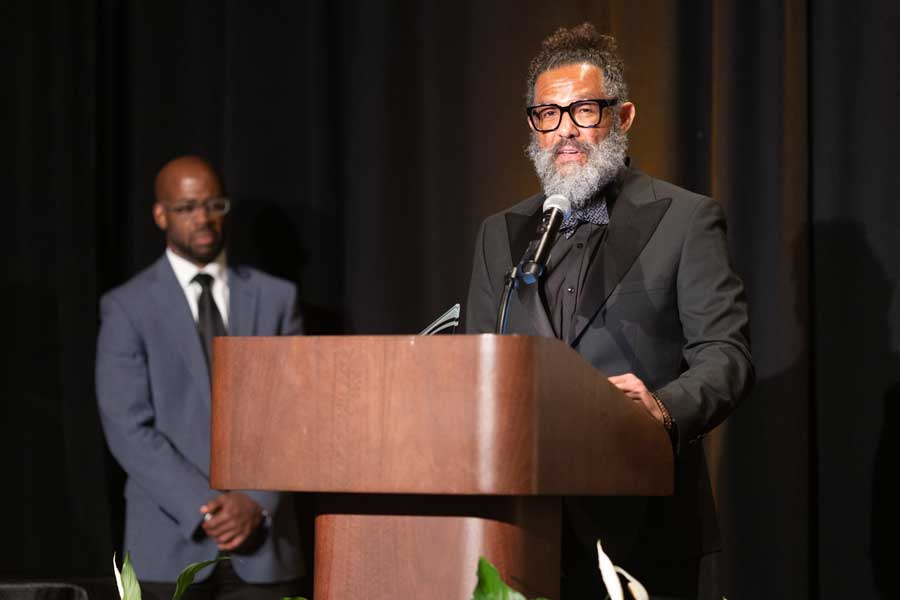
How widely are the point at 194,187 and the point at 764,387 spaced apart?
188cm

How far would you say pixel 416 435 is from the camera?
139 centimetres

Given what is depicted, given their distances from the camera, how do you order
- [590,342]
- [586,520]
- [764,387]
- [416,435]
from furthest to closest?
[764,387]
[590,342]
[586,520]
[416,435]

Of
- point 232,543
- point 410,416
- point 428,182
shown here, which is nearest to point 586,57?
point 410,416

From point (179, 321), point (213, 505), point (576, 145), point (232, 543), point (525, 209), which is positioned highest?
point (576, 145)

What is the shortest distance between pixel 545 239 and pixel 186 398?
82.4 inches

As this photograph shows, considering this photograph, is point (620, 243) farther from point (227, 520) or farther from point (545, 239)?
point (227, 520)

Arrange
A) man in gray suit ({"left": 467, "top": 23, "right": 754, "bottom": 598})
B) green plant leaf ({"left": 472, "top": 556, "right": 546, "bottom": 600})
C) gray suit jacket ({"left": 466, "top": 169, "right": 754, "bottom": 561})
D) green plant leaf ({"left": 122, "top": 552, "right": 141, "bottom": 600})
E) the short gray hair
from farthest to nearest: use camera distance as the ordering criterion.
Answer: the short gray hair, gray suit jacket ({"left": 466, "top": 169, "right": 754, "bottom": 561}), man in gray suit ({"left": 467, "top": 23, "right": 754, "bottom": 598}), green plant leaf ({"left": 122, "top": 552, "right": 141, "bottom": 600}), green plant leaf ({"left": 472, "top": 556, "right": 546, "bottom": 600})

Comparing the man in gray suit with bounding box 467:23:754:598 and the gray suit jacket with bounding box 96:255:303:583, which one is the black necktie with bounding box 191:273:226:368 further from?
the man in gray suit with bounding box 467:23:754:598

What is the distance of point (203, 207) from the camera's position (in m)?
3.71

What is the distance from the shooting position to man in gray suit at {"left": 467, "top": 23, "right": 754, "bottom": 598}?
192 centimetres

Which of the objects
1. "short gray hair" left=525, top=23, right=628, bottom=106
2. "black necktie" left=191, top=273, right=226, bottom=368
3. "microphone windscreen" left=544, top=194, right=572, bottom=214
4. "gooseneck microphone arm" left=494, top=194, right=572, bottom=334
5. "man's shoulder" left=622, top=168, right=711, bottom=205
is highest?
"short gray hair" left=525, top=23, right=628, bottom=106

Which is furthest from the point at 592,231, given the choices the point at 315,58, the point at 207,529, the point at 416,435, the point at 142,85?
the point at 142,85

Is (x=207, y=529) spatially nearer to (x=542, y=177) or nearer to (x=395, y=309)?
(x=395, y=309)

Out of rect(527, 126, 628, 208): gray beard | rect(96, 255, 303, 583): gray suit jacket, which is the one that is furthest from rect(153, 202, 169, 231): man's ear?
rect(527, 126, 628, 208): gray beard
